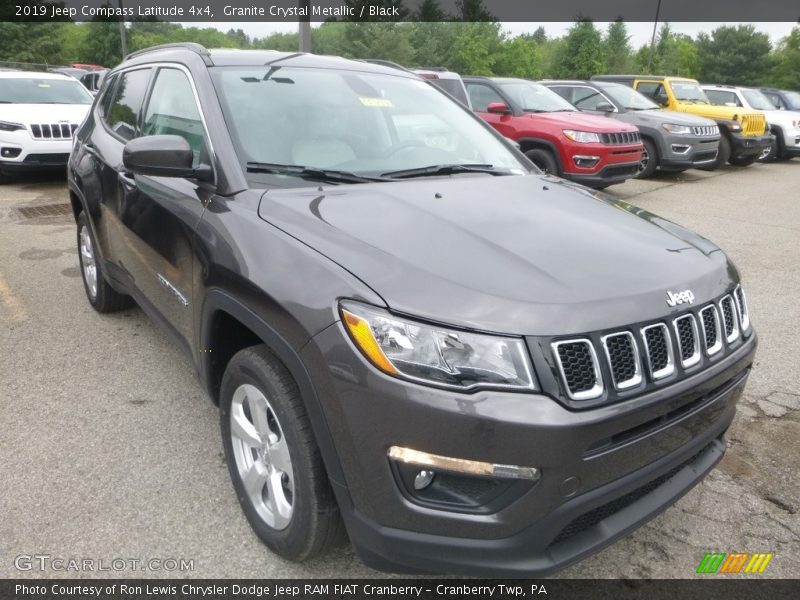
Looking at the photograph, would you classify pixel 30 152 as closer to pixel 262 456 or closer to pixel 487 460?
pixel 262 456

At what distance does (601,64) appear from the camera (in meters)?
51.1

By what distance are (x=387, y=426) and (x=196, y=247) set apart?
1.25 meters

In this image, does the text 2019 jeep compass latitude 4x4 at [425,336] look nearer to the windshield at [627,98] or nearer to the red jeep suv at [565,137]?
the red jeep suv at [565,137]

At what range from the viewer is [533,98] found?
1022 centimetres

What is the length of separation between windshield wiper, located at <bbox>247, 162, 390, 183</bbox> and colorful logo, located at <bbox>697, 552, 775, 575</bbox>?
1.94 m

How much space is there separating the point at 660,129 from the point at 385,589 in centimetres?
1105

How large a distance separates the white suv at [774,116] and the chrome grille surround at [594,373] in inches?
639

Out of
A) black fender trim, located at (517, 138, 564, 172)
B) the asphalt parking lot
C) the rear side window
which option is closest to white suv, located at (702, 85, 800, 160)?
the rear side window

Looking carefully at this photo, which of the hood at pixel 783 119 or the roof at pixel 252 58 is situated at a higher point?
the roof at pixel 252 58

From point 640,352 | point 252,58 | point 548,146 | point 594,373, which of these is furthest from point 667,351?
point 548,146

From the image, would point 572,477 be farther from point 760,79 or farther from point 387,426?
point 760,79

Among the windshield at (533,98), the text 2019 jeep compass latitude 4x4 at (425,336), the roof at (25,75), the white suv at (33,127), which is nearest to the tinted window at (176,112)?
the text 2019 jeep compass latitude 4x4 at (425,336)

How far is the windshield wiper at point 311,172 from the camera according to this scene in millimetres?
2568

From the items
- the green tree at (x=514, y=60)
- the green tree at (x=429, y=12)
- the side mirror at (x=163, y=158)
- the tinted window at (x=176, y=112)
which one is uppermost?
the green tree at (x=429, y=12)
